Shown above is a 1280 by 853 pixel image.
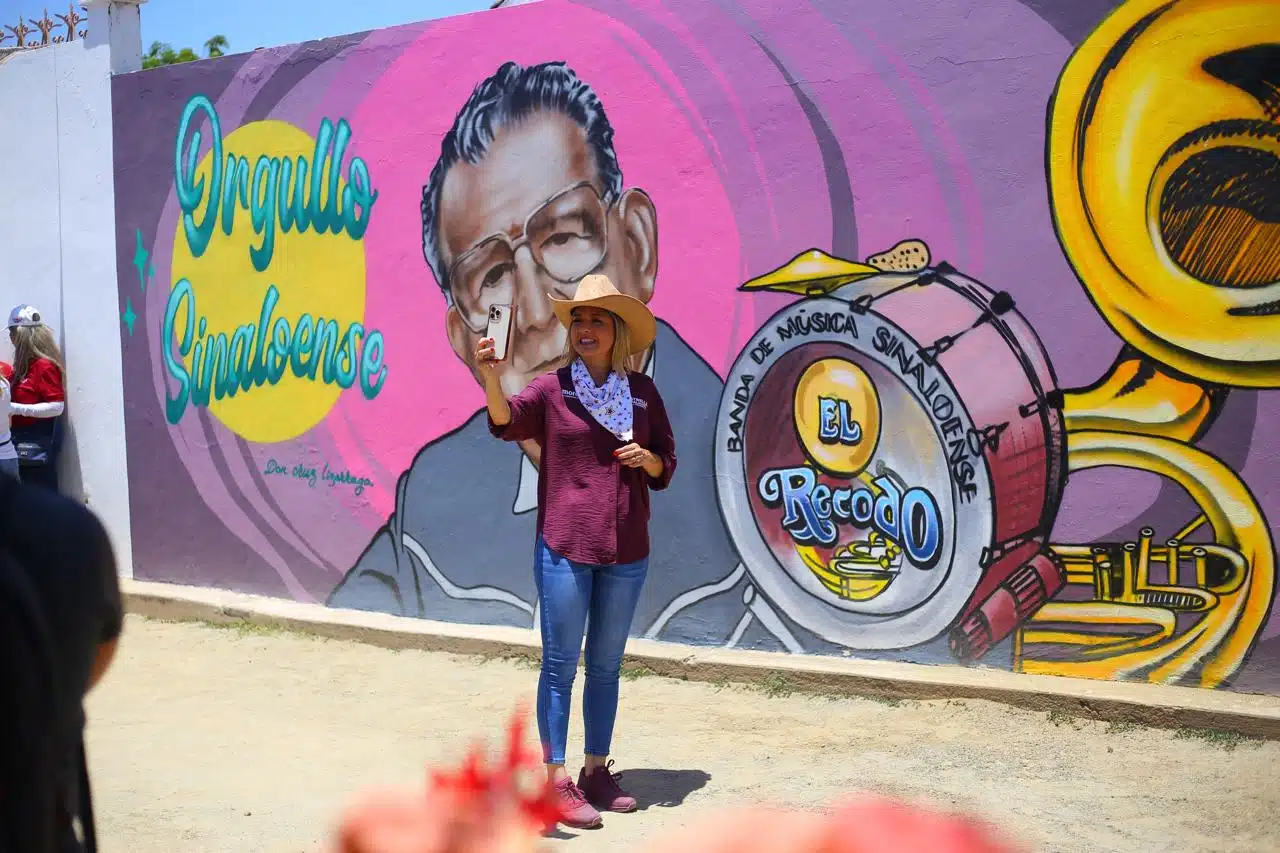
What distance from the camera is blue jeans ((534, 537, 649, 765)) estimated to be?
4.54 m

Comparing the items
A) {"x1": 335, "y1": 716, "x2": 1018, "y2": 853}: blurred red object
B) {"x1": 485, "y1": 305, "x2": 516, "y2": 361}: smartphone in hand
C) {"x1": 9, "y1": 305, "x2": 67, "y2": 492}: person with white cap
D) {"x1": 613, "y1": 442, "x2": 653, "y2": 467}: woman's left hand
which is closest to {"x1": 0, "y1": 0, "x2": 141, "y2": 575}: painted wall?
{"x1": 9, "y1": 305, "x2": 67, "y2": 492}: person with white cap

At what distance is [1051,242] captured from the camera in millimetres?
5551

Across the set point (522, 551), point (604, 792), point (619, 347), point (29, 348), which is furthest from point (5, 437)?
point (604, 792)

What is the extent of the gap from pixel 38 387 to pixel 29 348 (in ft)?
0.94

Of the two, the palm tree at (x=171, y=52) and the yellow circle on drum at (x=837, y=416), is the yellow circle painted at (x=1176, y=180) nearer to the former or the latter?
the yellow circle on drum at (x=837, y=416)

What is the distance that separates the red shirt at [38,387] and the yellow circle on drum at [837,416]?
5.62 m

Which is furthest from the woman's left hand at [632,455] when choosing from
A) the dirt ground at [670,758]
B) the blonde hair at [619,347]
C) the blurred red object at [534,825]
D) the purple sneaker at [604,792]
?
the blurred red object at [534,825]

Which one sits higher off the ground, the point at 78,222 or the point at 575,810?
the point at 78,222

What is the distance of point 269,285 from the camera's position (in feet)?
26.3

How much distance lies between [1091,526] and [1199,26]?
2167 mm

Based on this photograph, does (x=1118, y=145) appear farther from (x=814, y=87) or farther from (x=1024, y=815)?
(x=1024, y=815)

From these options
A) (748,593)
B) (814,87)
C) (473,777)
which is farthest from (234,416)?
(473,777)

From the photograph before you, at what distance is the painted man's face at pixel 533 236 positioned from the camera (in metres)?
6.65

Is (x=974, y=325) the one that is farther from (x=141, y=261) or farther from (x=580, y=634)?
(x=141, y=261)
